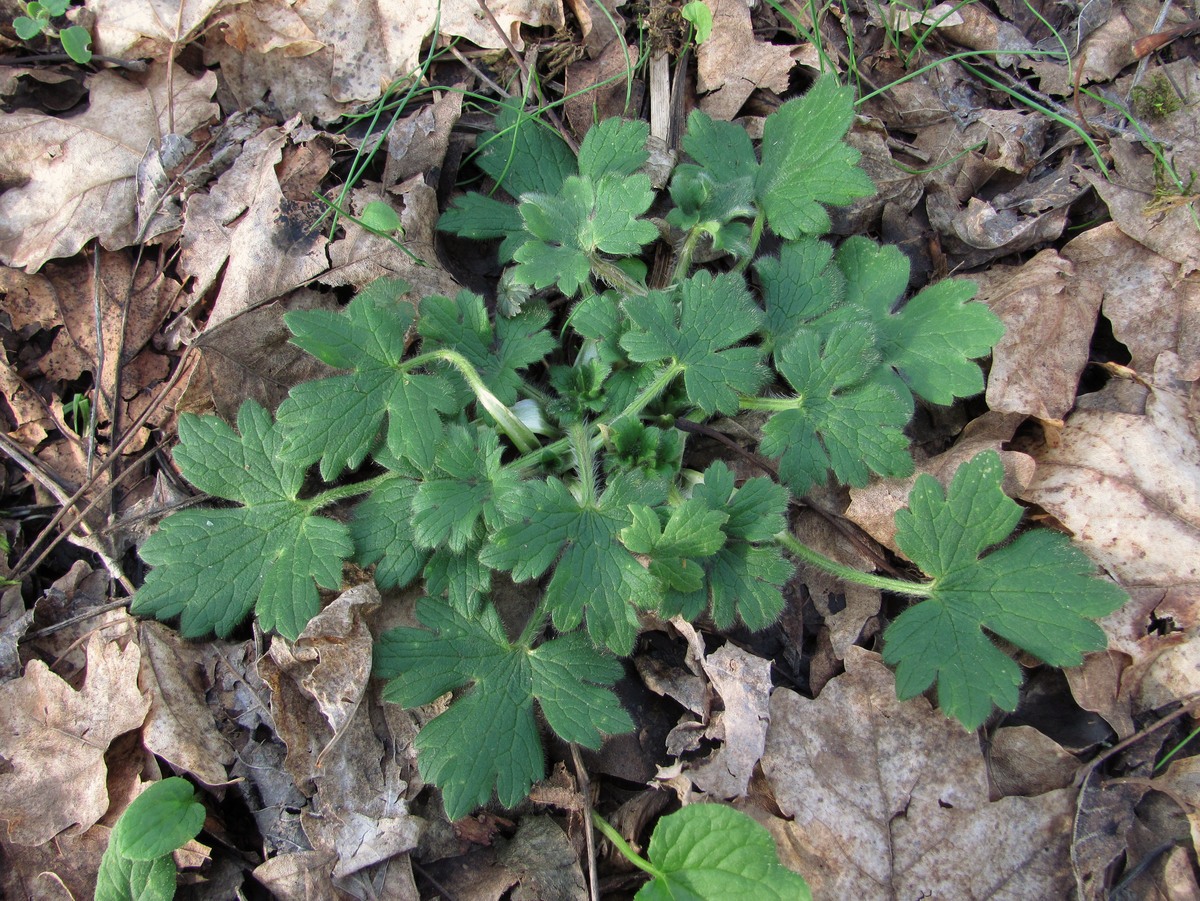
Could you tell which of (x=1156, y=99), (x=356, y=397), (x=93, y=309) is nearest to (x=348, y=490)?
(x=356, y=397)

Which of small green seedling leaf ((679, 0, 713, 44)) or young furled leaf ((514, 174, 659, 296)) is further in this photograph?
small green seedling leaf ((679, 0, 713, 44))

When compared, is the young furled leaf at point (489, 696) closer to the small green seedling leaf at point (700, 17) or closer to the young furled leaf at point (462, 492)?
the young furled leaf at point (462, 492)

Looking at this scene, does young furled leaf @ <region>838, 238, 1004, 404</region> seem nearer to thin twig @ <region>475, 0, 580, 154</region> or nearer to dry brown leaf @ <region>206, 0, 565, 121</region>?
thin twig @ <region>475, 0, 580, 154</region>

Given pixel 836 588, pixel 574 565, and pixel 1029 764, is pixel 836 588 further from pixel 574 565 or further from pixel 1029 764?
pixel 574 565

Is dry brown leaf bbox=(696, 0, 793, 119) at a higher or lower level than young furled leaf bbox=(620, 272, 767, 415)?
higher

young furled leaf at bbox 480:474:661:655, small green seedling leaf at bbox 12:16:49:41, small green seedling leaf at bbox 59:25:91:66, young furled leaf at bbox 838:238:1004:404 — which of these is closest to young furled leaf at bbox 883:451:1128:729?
young furled leaf at bbox 838:238:1004:404

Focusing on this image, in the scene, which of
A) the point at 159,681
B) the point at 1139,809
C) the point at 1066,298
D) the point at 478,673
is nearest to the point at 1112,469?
the point at 1066,298

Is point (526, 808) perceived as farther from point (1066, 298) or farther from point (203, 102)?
point (203, 102)

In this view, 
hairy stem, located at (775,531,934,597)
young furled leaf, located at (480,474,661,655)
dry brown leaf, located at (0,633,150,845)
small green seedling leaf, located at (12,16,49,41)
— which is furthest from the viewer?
small green seedling leaf, located at (12,16,49,41)
